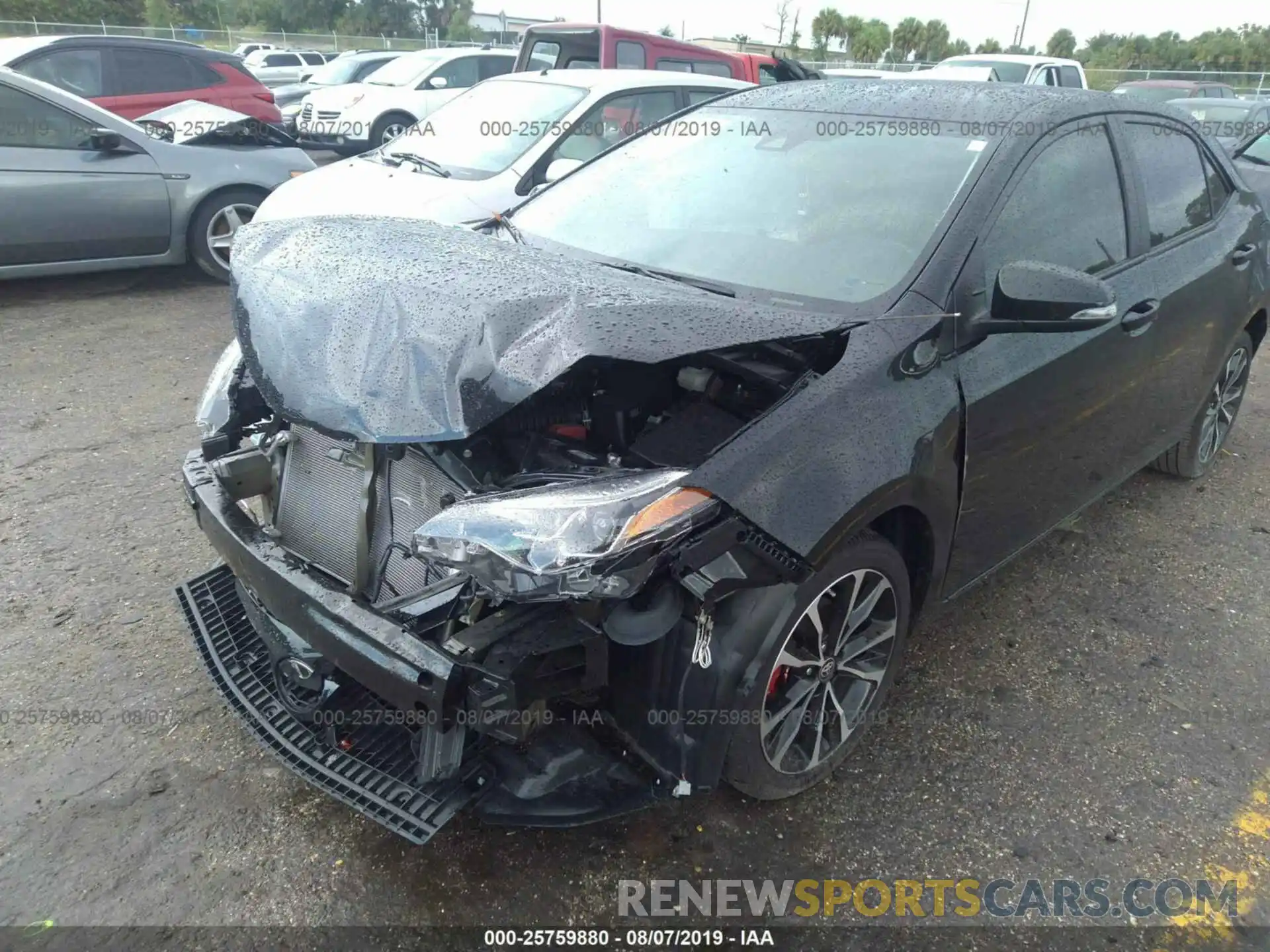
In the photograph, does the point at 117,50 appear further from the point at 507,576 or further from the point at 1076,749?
the point at 1076,749

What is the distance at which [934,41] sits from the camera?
45.4 meters

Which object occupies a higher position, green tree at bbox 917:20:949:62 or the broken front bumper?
green tree at bbox 917:20:949:62

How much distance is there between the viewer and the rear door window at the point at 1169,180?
3.18 meters

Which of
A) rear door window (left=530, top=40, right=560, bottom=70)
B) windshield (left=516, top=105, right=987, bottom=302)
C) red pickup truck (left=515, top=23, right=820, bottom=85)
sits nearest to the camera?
windshield (left=516, top=105, right=987, bottom=302)

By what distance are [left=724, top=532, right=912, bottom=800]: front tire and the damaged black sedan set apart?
0.01 meters

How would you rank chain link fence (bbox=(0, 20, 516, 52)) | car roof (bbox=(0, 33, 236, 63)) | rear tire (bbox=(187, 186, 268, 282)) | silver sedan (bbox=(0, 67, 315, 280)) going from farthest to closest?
1. chain link fence (bbox=(0, 20, 516, 52))
2. car roof (bbox=(0, 33, 236, 63))
3. rear tire (bbox=(187, 186, 268, 282))
4. silver sedan (bbox=(0, 67, 315, 280))

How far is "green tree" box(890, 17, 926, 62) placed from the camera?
4456 centimetres

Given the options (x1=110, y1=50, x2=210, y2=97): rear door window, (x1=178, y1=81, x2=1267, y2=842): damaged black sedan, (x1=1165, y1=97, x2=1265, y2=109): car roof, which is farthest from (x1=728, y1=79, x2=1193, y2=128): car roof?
(x1=1165, y1=97, x2=1265, y2=109): car roof

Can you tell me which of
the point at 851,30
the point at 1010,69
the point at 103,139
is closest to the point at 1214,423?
the point at 103,139

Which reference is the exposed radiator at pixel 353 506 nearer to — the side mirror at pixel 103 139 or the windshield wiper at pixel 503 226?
the windshield wiper at pixel 503 226

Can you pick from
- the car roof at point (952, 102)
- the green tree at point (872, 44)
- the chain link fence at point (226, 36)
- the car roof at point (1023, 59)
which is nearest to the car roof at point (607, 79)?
the car roof at point (952, 102)

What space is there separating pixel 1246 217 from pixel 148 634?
4688 millimetres

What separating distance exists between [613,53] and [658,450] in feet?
25.9

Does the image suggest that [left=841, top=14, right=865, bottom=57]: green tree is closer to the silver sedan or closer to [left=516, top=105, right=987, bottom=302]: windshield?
the silver sedan
